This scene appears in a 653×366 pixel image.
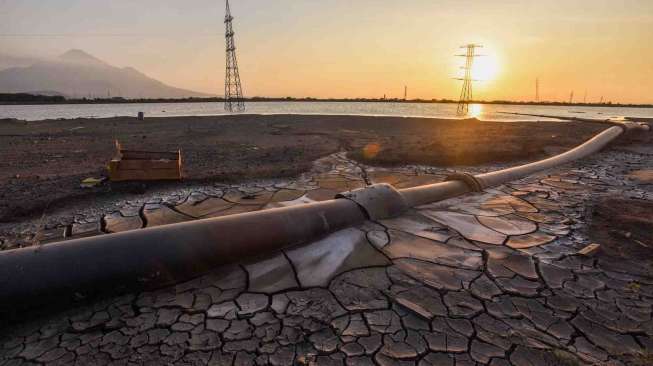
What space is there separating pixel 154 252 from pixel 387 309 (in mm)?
1922

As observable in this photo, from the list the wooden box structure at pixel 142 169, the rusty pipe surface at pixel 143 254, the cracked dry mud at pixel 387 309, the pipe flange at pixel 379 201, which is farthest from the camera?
the wooden box structure at pixel 142 169

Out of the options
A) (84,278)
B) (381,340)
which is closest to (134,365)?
(84,278)

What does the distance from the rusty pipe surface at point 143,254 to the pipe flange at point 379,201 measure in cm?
83

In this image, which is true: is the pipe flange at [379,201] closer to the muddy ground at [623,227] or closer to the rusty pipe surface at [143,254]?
the rusty pipe surface at [143,254]

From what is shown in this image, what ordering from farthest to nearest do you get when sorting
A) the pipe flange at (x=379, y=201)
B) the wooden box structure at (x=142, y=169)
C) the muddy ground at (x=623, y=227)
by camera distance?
the wooden box structure at (x=142, y=169), the pipe flange at (x=379, y=201), the muddy ground at (x=623, y=227)

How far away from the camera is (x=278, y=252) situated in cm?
336

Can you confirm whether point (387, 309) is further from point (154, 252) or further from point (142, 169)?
point (142, 169)

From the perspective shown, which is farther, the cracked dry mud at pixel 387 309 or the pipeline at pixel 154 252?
the pipeline at pixel 154 252

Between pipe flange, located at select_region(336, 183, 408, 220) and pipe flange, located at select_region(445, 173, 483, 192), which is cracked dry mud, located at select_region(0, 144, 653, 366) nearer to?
pipe flange, located at select_region(336, 183, 408, 220)

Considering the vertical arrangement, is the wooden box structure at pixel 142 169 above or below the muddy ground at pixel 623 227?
above

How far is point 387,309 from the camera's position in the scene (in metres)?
2.56

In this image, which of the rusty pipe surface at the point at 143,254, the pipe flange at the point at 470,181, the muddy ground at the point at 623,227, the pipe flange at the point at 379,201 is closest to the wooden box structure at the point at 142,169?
the rusty pipe surface at the point at 143,254

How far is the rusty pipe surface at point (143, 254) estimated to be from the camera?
7.70ft

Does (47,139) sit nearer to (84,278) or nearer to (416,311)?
(84,278)
